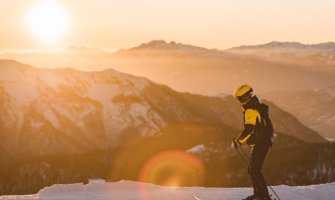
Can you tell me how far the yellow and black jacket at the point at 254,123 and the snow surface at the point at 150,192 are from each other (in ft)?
18.0

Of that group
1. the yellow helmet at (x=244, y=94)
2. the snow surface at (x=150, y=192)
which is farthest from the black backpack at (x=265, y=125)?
the snow surface at (x=150, y=192)

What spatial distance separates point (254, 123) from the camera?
20094 mm

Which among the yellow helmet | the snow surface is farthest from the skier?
the snow surface

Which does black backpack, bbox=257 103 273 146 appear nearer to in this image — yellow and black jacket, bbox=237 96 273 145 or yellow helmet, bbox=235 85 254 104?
yellow and black jacket, bbox=237 96 273 145

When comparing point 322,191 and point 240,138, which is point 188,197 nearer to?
point 240,138

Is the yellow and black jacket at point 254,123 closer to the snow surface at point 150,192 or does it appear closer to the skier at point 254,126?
the skier at point 254,126

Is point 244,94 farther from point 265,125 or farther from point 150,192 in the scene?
point 150,192

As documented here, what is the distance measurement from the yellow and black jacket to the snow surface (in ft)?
18.0

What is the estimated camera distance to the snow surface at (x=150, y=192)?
80.9ft

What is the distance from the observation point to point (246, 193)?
25625 mm

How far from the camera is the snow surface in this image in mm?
24672

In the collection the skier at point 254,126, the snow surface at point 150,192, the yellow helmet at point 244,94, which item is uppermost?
the yellow helmet at point 244,94

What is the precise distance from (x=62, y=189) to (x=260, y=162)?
1080 centimetres

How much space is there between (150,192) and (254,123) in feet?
26.7
